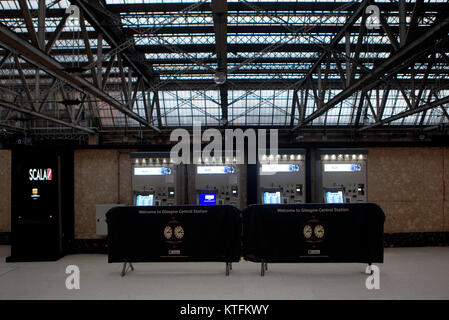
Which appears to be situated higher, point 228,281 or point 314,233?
point 314,233

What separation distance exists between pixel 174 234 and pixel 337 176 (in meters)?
5.97

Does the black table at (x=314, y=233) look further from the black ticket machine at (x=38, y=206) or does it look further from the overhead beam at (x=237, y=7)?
the overhead beam at (x=237, y=7)

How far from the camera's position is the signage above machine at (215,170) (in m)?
10.1

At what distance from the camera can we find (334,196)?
400 inches

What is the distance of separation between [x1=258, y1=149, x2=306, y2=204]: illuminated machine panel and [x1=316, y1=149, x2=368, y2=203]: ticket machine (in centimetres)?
55

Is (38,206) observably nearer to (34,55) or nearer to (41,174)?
(41,174)

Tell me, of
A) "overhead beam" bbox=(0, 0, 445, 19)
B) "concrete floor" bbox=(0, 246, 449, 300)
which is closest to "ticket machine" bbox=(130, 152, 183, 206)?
"concrete floor" bbox=(0, 246, 449, 300)

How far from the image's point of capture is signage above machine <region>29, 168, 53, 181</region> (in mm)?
8352

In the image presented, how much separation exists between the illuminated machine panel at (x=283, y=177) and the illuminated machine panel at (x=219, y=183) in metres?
0.66

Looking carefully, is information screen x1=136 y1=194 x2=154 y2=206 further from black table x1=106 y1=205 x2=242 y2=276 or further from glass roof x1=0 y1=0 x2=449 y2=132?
glass roof x1=0 y1=0 x2=449 y2=132

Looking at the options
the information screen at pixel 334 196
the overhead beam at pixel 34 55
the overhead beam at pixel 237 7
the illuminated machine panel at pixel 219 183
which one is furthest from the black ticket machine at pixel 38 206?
the information screen at pixel 334 196

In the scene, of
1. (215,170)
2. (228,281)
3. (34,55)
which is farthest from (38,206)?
(228,281)

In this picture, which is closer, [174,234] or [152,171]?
[174,234]
